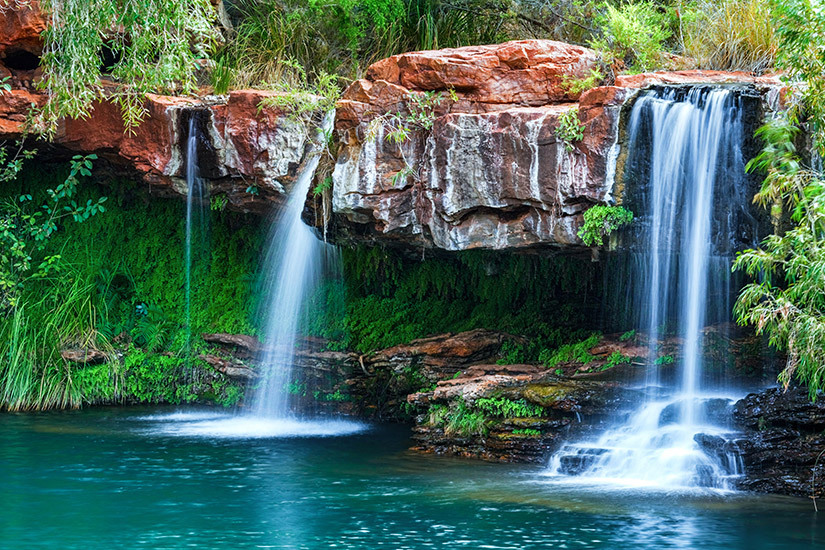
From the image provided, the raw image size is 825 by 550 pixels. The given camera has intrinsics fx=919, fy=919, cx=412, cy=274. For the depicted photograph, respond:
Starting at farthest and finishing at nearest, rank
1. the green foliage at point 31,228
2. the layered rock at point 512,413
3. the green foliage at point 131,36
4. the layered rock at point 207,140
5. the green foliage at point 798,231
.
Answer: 1. the green foliage at point 31,228
2. the layered rock at point 207,140
3. the layered rock at point 512,413
4. the green foliage at point 131,36
5. the green foliage at point 798,231

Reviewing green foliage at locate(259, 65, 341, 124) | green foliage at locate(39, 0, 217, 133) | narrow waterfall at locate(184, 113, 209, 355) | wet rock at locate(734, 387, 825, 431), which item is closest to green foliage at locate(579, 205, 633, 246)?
wet rock at locate(734, 387, 825, 431)

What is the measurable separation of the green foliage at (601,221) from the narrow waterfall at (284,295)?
4328mm

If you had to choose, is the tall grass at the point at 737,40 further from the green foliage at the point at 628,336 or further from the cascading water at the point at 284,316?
the cascading water at the point at 284,316

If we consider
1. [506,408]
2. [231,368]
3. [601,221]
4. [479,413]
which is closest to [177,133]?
[231,368]

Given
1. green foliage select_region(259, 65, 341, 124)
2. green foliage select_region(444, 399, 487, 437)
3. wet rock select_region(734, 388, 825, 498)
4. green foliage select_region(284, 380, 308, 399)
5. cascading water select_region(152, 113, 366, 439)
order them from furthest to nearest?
green foliage select_region(284, 380, 308, 399)
cascading water select_region(152, 113, 366, 439)
green foliage select_region(259, 65, 341, 124)
green foliage select_region(444, 399, 487, 437)
wet rock select_region(734, 388, 825, 498)

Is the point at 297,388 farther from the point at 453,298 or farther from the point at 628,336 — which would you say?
the point at 628,336

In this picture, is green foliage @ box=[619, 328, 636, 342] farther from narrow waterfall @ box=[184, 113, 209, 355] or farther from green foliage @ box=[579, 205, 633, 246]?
narrow waterfall @ box=[184, 113, 209, 355]

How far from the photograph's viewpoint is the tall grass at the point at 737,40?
470 inches

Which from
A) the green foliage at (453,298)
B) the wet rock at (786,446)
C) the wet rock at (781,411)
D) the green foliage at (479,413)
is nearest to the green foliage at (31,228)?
the green foliage at (453,298)

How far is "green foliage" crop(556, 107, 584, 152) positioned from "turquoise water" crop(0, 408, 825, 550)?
11.9 ft

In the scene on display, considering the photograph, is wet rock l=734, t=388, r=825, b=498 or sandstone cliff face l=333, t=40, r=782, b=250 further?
sandstone cliff face l=333, t=40, r=782, b=250

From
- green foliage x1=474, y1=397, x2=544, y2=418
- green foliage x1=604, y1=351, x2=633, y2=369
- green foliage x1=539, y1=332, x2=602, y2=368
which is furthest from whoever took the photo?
green foliage x1=539, y1=332, x2=602, y2=368

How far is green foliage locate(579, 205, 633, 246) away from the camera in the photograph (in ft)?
33.1

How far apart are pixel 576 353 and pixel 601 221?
234 cm
